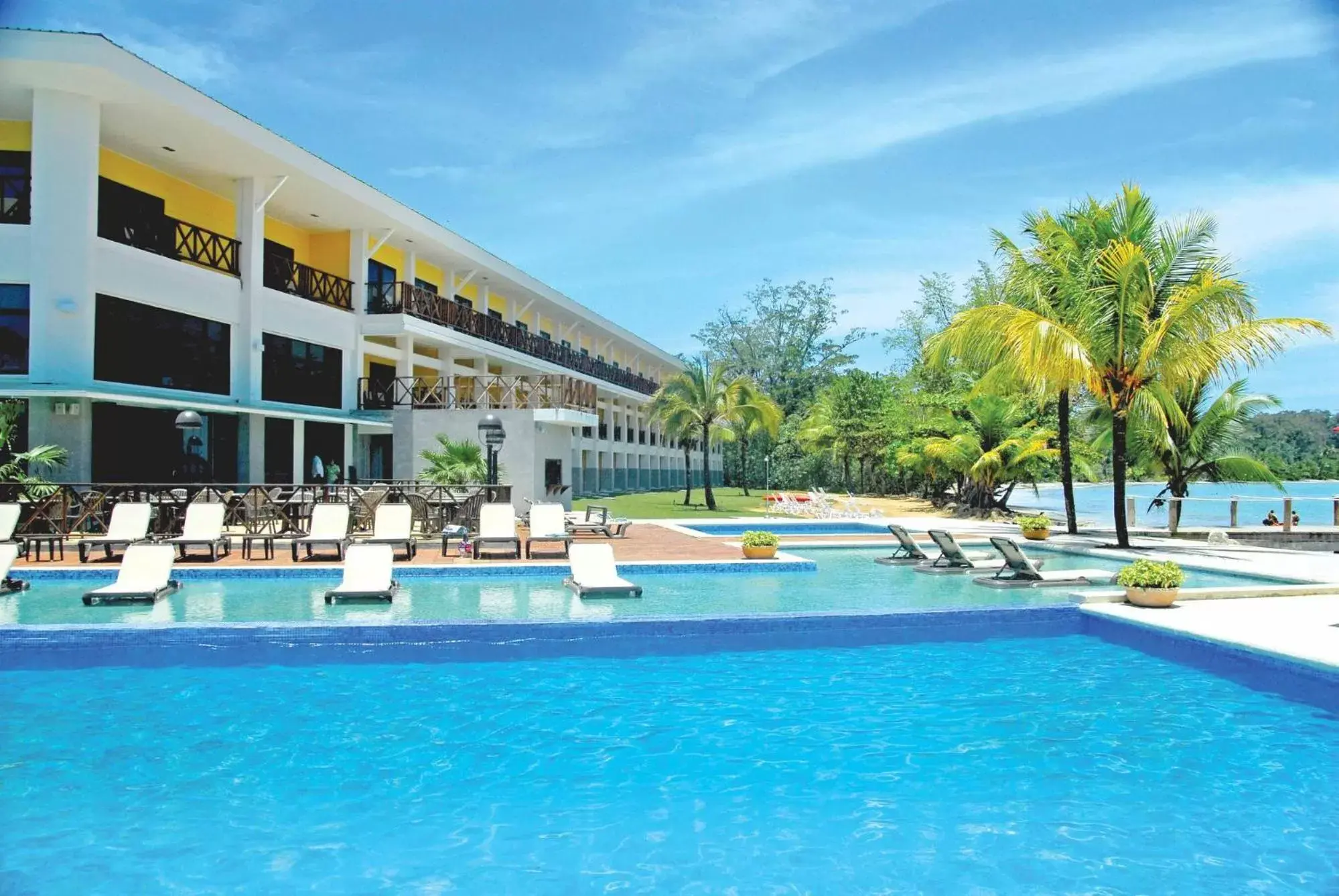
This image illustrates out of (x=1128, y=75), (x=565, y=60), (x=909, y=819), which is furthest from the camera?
(x=565, y=60)

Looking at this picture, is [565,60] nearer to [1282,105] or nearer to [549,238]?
[1282,105]

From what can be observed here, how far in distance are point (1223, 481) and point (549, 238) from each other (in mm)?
22984

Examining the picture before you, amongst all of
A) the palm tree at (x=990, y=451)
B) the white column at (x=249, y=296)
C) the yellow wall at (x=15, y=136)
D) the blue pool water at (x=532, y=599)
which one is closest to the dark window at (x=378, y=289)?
the white column at (x=249, y=296)

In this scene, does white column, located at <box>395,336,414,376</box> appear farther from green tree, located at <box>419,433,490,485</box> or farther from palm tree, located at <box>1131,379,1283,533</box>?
palm tree, located at <box>1131,379,1283,533</box>

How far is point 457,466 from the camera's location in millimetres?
18984

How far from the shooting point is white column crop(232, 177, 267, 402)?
20.3 m

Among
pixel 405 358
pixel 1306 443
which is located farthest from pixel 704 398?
pixel 1306 443

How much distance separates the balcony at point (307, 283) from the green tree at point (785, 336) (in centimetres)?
4316

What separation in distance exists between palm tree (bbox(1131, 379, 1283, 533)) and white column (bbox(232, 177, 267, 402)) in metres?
20.9

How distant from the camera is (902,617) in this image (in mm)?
9781

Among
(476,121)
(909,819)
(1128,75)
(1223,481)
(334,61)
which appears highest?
(476,121)

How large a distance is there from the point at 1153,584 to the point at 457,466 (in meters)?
13.1

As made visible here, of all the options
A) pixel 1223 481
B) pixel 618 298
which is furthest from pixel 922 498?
pixel 618 298

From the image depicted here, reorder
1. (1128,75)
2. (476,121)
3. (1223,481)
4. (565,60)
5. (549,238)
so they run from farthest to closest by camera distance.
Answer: (549,238)
(1223,481)
(476,121)
(565,60)
(1128,75)
